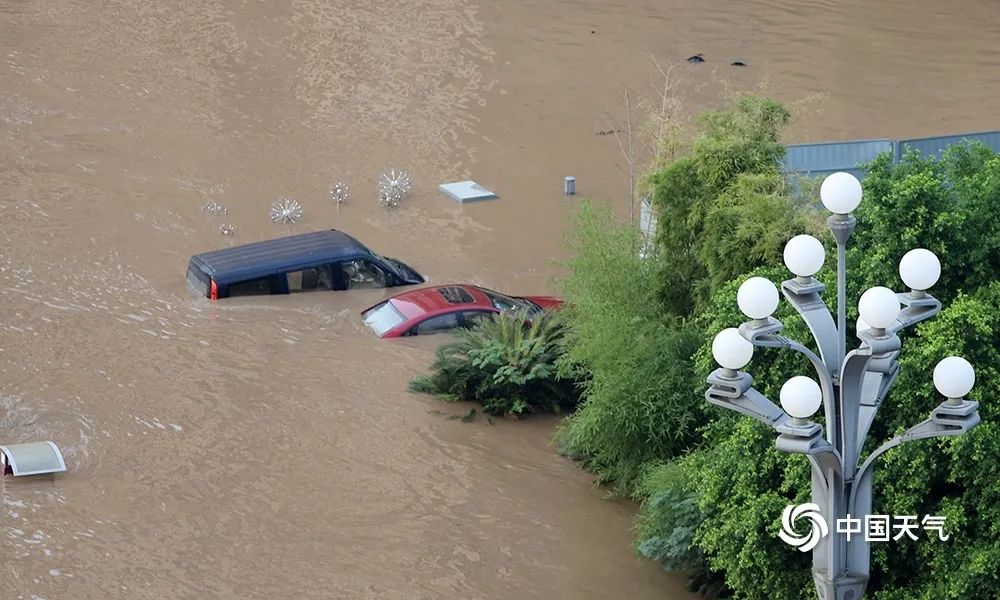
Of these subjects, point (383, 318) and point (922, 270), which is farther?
point (383, 318)

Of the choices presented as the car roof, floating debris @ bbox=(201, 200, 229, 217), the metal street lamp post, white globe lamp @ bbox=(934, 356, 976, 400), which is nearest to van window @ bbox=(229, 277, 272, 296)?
the car roof

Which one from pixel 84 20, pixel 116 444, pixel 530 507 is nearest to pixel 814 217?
pixel 530 507

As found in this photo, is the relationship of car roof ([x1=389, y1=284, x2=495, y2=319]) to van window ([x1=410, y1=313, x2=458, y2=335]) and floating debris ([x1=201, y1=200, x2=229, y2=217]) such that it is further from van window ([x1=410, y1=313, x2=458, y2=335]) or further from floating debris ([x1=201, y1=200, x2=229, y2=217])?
floating debris ([x1=201, y1=200, x2=229, y2=217])

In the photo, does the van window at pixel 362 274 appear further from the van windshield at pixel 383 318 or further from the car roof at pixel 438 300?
the van windshield at pixel 383 318

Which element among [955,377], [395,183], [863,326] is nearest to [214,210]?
[395,183]

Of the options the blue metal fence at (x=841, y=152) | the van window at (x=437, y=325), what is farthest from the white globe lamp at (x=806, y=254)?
the blue metal fence at (x=841, y=152)

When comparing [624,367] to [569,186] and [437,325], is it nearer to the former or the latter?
[437,325]
